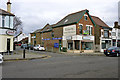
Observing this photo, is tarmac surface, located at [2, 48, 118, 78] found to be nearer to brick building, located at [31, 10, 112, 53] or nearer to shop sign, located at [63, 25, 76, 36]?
brick building, located at [31, 10, 112, 53]

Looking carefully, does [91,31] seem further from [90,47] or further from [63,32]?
[63,32]

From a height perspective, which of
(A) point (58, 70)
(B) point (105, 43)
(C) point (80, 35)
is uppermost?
(C) point (80, 35)

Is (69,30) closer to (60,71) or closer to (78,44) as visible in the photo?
(78,44)

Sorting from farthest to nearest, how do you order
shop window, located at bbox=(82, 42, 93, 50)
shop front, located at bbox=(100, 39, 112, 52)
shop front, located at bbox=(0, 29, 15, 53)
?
shop front, located at bbox=(100, 39, 112, 52)
shop window, located at bbox=(82, 42, 93, 50)
shop front, located at bbox=(0, 29, 15, 53)

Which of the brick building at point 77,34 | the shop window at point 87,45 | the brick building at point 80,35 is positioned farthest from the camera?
the shop window at point 87,45

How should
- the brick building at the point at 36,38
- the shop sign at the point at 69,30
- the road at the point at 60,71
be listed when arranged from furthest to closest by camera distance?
the brick building at the point at 36,38 → the shop sign at the point at 69,30 → the road at the point at 60,71

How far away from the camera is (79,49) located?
31.0 meters

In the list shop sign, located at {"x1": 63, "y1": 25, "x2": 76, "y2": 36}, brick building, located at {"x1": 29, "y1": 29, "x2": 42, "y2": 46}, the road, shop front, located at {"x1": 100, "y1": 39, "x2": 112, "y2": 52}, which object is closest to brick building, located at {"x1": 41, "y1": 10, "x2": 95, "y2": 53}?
shop sign, located at {"x1": 63, "y1": 25, "x2": 76, "y2": 36}

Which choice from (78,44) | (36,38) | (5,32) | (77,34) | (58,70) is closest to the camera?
(58,70)

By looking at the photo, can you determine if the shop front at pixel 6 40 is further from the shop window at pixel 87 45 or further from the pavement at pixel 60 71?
the shop window at pixel 87 45

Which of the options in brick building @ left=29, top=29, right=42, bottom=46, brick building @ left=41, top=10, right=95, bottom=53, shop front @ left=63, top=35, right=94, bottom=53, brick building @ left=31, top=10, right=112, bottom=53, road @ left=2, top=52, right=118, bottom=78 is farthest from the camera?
brick building @ left=29, top=29, right=42, bottom=46

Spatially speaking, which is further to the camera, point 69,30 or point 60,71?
point 69,30

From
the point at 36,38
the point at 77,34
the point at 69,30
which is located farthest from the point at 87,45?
the point at 36,38

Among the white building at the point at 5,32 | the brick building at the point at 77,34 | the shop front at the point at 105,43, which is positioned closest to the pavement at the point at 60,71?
the white building at the point at 5,32
